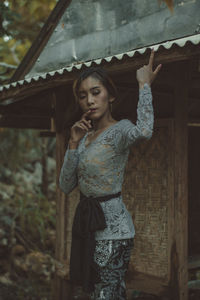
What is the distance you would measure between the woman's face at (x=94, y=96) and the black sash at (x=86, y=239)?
64cm

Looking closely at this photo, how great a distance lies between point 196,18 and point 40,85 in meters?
1.80

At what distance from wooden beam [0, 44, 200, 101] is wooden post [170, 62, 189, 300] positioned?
0.82 m

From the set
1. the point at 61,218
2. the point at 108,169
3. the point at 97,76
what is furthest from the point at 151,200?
the point at 97,76

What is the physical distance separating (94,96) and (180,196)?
1.80 m

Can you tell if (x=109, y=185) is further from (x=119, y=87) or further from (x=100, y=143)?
(x=119, y=87)

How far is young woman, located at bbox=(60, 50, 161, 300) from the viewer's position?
9.89 ft

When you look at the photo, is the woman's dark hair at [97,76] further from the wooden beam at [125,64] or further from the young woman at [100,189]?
the wooden beam at [125,64]

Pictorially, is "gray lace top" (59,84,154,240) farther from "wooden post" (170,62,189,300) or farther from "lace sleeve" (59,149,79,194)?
"wooden post" (170,62,189,300)

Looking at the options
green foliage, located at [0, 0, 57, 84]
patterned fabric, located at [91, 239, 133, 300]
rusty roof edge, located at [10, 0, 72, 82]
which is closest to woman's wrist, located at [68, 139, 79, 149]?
patterned fabric, located at [91, 239, 133, 300]

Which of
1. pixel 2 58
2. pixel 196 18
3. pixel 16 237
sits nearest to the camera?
pixel 196 18

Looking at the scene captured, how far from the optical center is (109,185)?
3121mm

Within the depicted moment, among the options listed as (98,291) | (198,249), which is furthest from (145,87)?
(198,249)

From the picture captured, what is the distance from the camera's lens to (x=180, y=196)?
446 centimetres

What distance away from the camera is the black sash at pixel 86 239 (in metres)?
3.03
